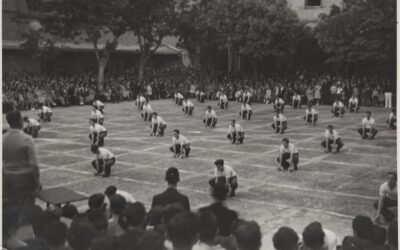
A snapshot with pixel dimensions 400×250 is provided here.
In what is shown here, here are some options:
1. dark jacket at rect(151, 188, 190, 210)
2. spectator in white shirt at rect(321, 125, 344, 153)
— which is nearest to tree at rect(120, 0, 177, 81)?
spectator in white shirt at rect(321, 125, 344, 153)

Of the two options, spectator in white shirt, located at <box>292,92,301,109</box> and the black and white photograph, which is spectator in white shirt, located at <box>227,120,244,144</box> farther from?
Answer: spectator in white shirt, located at <box>292,92,301,109</box>

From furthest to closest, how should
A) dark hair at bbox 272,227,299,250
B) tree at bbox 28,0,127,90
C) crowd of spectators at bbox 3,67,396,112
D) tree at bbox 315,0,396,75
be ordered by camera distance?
tree at bbox 28,0,127,90 < crowd of spectators at bbox 3,67,396,112 < tree at bbox 315,0,396,75 < dark hair at bbox 272,227,299,250

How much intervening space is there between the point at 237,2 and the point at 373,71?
941 cm

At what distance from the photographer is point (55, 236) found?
22.2 feet

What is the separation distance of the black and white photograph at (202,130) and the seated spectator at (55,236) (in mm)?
21

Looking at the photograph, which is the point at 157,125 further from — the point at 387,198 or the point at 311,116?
the point at 387,198

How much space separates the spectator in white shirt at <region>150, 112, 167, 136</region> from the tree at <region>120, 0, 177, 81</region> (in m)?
14.8

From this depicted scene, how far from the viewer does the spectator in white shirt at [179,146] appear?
17641mm

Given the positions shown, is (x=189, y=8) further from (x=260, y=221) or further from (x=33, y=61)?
(x=260, y=221)

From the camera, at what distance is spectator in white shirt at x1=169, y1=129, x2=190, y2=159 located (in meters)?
17.6

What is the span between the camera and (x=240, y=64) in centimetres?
4519

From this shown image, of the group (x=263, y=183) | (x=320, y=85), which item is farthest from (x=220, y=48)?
(x=263, y=183)

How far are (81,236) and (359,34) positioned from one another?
92.2 ft

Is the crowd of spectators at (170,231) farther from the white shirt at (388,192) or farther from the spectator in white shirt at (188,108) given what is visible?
the spectator in white shirt at (188,108)
